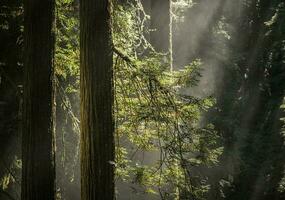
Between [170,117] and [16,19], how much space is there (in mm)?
3482

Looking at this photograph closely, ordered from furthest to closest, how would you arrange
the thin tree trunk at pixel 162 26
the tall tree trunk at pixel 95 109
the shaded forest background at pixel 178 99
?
the thin tree trunk at pixel 162 26 → the shaded forest background at pixel 178 99 → the tall tree trunk at pixel 95 109

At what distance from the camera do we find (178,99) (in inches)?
283

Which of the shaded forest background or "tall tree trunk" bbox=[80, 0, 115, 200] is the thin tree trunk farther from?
"tall tree trunk" bbox=[80, 0, 115, 200]

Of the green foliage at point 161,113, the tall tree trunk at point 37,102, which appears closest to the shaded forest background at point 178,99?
the green foliage at point 161,113

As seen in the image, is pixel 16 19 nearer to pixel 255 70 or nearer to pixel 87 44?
pixel 87 44

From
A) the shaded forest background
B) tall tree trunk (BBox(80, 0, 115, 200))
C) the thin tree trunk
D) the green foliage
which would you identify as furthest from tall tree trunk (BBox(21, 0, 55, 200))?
the thin tree trunk

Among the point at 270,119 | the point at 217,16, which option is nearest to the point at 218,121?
the point at 270,119

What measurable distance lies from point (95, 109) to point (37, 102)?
859mm

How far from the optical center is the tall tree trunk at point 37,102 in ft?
21.2

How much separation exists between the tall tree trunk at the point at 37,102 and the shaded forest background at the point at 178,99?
2.65ft

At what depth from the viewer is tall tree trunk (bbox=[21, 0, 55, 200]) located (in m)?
6.46

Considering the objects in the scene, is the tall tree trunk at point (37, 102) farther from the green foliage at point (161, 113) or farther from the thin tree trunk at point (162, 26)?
the thin tree trunk at point (162, 26)

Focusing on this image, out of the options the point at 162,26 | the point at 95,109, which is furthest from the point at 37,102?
the point at 162,26

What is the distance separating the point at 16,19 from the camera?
8.20 meters
